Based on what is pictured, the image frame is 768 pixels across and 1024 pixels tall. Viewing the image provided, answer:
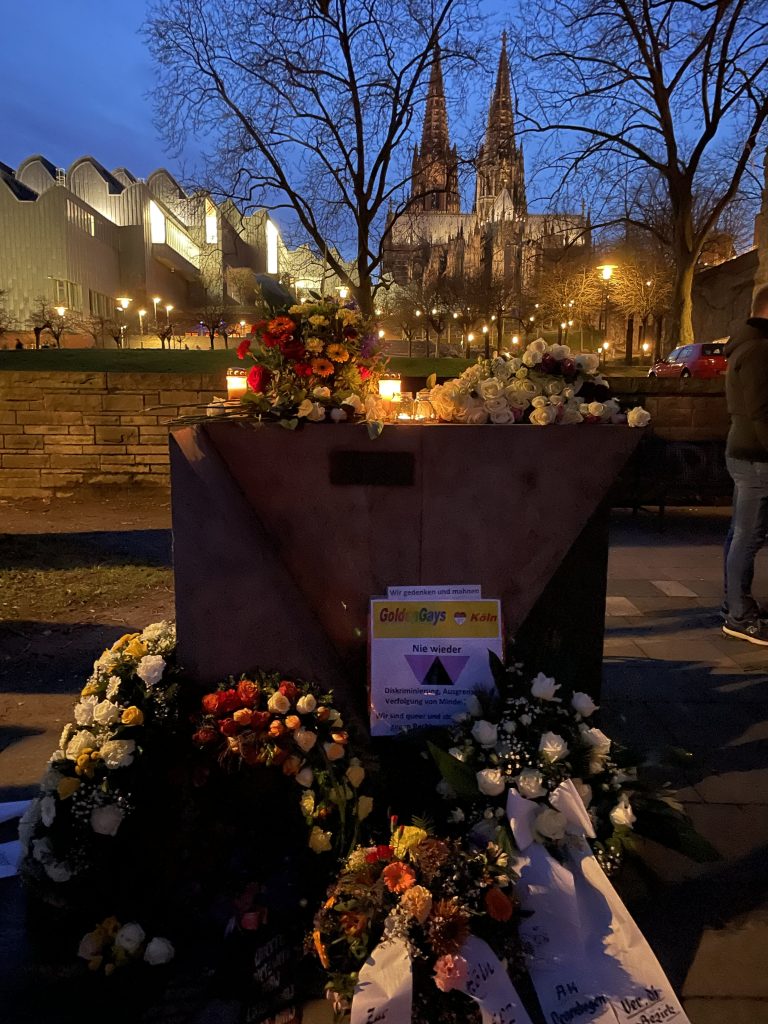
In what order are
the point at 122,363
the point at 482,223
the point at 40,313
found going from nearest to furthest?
the point at 122,363 < the point at 40,313 < the point at 482,223

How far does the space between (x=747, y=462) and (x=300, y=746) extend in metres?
3.48

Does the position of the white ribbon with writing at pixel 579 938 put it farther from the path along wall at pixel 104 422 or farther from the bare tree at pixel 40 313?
the bare tree at pixel 40 313

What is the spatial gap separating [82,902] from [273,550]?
1178mm

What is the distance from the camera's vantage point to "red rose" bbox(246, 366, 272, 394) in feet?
8.73

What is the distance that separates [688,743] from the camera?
333cm

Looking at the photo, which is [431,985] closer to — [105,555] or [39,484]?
[105,555]

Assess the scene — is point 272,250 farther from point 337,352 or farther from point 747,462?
point 337,352

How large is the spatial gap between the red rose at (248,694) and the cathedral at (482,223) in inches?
663

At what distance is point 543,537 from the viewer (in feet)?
8.45

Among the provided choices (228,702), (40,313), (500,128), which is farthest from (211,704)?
(40,313)

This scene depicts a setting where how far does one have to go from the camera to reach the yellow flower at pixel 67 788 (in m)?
2.15

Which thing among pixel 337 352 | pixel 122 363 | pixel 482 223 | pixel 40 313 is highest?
pixel 482 223

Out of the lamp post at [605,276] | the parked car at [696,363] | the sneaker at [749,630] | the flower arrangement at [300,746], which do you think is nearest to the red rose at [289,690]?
the flower arrangement at [300,746]

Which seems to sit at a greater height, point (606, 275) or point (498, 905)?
point (606, 275)
